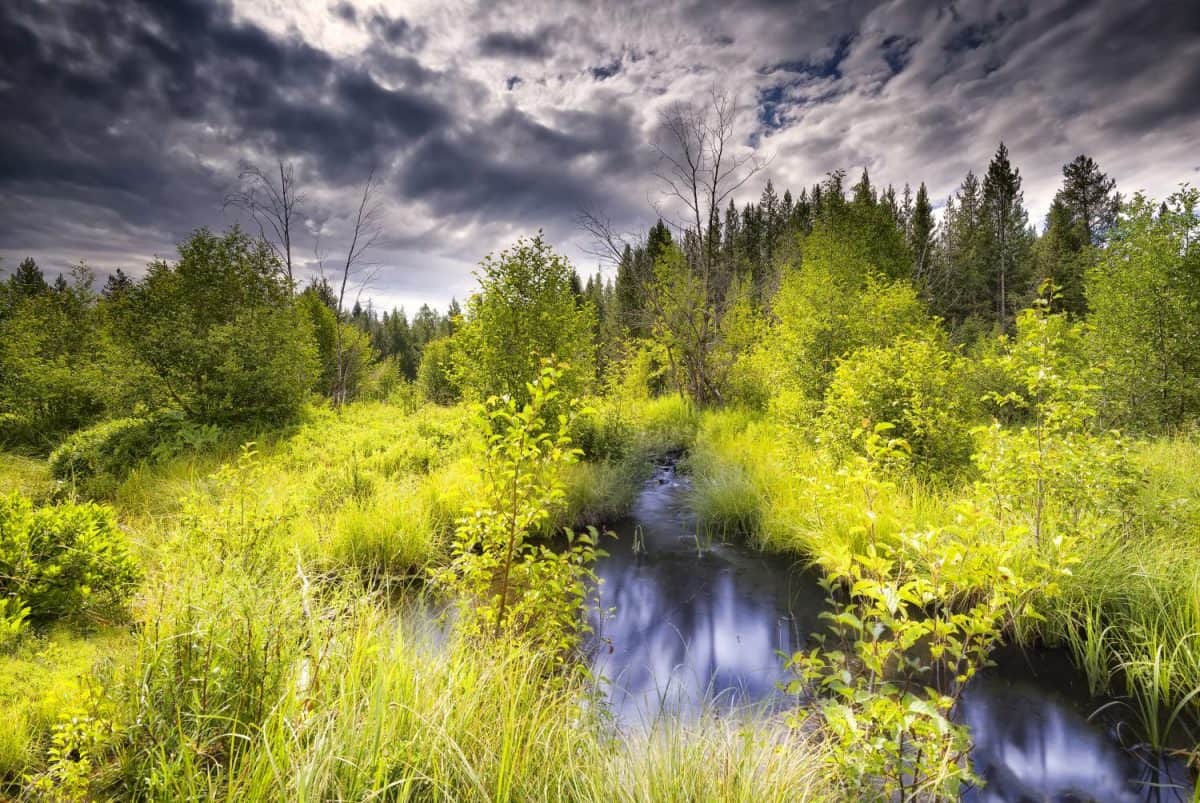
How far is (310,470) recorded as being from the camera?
773 centimetres

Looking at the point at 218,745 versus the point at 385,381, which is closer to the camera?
the point at 218,745

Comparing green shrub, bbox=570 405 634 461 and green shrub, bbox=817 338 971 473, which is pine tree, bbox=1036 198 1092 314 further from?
green shrub, bbox=570 405 634 461

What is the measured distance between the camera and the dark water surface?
2891 millimetres

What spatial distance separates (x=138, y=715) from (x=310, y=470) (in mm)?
6358

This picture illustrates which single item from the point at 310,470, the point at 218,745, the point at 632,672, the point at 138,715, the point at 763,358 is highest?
the point at 763,358

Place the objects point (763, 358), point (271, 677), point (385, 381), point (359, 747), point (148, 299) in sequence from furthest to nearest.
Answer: point (385, 381)
point (763, 358)
point (148, 299)
point (271, 677)
point (359, 747)

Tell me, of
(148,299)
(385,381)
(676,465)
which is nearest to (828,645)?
(676,465)

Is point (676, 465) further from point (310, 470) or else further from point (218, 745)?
point (218, 745)

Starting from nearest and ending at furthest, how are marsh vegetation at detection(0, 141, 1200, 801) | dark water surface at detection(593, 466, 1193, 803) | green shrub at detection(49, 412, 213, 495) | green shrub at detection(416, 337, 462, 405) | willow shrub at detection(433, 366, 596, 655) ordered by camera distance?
marsh vegetation at detection(0, 141, 1200, 801)
dark water surface at detection(593, 466, 1193, 803)
willow shrub at detection(433, 366, 596, 655)
green shrub at detection(49, 412, 213, 495)
green shrub at detection(416, 337, 462, 405)

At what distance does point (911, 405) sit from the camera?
263 inches

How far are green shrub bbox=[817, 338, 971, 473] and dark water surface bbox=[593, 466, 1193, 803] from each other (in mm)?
2399

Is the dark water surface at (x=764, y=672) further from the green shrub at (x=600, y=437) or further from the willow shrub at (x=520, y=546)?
the green shrub at (x=600, y=437)

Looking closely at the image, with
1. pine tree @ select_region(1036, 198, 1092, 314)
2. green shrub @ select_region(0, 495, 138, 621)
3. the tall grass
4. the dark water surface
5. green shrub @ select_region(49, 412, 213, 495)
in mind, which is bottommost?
the dark water surface

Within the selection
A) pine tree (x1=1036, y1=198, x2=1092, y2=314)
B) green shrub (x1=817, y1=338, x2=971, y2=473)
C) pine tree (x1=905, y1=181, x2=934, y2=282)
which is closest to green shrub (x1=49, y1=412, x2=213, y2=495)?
green shrub (x1=817, y1=338, x2=971, y2=473)
